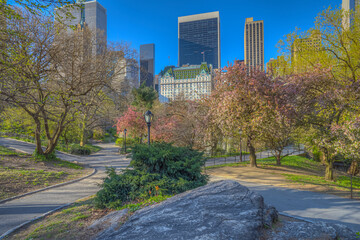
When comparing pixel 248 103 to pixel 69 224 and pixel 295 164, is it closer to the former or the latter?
pixel 69 224

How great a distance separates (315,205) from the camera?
6.74 metres

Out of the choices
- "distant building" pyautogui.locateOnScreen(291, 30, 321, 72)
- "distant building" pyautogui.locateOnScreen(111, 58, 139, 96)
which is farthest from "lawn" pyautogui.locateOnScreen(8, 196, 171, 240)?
"distant building" pyautogui.locateOnScreen(111, 58, 139, 96)

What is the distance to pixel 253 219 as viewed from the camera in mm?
3152

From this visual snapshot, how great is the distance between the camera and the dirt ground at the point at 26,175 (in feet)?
28.2

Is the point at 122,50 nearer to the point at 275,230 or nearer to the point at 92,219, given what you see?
the point at 92,219

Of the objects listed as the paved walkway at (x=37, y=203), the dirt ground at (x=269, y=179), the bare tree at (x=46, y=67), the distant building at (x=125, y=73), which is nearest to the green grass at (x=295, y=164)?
the dirt ground at (x=269, y=179)

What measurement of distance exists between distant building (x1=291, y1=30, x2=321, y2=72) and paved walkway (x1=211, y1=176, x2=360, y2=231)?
8735mm

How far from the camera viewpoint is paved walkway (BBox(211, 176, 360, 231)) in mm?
5652

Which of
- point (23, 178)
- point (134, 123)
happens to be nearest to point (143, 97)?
point (134, 123)

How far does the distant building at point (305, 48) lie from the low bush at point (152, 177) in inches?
427

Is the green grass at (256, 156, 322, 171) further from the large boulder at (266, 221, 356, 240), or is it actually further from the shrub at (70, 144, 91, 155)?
the shrub at (70, 144, 91, 155)

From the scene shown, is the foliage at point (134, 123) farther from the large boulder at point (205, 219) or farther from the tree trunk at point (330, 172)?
the large boulder at point (205, 219)

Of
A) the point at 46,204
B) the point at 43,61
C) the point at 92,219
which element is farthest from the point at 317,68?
the point at 43,61

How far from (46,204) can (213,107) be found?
9.13 m
